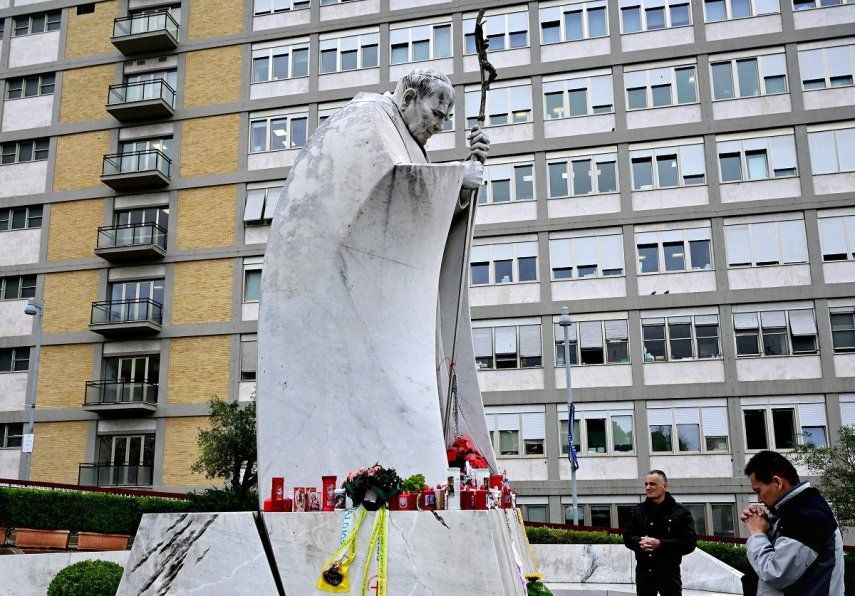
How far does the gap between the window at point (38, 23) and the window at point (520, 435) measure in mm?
30616

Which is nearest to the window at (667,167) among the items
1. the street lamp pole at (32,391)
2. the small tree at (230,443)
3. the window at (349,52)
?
the window at (349,52)

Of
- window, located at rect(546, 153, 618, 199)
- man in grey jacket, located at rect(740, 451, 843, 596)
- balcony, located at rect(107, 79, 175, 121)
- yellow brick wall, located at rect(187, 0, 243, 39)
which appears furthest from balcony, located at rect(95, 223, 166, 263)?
man in grey jacket, located at rect(740, 451, 843, 596)

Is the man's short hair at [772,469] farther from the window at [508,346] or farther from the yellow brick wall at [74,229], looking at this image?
the yellow brick wall at [74,229]

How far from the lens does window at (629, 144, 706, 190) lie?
3606 cm

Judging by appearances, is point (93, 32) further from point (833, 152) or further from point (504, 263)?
point (833, 152)

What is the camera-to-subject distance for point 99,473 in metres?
38.2

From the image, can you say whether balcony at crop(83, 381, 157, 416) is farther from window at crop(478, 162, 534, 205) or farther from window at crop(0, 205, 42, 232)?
window at crop(478, 162, 534, 205)

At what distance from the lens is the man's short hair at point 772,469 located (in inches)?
192

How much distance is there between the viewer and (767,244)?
34.7 m

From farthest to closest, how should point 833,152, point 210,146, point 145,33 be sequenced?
point 145,33 → point 210,146 → point 833,152

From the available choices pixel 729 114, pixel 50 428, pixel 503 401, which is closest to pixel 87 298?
pixel 50 428

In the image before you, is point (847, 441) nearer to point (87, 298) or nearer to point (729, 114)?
point (729, 114)

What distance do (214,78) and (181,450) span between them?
18000 mm

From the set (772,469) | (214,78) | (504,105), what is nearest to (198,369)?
(214,78)
